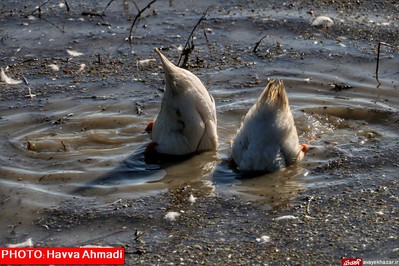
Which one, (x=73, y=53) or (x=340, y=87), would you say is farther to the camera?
(x=73, y=53)

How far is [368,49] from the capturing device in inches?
336

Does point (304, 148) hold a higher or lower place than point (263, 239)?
higher

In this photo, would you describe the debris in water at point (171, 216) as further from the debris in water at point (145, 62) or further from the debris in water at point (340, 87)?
the debris in water at point (145, 62)

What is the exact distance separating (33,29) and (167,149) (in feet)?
12.1

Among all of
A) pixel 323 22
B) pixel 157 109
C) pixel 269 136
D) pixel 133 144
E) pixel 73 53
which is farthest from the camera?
pixel 323 22

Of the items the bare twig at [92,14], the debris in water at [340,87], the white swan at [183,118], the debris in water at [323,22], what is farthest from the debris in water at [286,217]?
the bare twig at [92,14]

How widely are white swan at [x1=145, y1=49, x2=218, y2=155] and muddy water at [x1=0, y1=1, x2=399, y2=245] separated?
148 millimetres

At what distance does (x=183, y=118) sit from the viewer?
20.3 ft

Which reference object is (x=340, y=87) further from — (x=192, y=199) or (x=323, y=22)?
(x=192, y=199)

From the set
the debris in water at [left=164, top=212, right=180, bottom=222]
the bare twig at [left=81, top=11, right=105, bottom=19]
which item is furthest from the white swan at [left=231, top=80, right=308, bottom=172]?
the bare twig at [left=81, top=11, right=105, bottom=19]

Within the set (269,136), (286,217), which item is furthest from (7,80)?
(286,217)

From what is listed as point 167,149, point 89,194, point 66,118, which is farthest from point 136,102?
point 89,194

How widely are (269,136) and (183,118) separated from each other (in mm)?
746

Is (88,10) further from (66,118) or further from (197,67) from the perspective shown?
(66,118)
